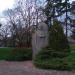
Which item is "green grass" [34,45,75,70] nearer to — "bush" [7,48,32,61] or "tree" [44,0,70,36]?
"bush" [7,48,32,61]

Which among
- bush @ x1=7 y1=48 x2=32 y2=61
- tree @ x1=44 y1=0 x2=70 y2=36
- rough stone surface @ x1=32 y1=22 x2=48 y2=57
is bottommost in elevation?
bush @ x1=7 y1=48 x2=32 y2=61

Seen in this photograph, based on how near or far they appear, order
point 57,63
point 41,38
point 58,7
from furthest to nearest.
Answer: point 58,7
point 41,38
point 57,63

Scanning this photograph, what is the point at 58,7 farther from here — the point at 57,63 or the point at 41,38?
the point at 57,63

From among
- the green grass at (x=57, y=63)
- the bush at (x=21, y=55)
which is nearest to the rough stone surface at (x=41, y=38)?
the green grass at (x=57, y=63)

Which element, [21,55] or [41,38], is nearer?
[41,38]

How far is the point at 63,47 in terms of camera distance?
17.4 m

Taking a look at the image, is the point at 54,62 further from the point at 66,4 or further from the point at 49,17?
the point at 66,4

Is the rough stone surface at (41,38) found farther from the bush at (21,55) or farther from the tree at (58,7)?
the tree at (58,7)

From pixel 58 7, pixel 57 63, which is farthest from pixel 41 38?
pixel 58 7

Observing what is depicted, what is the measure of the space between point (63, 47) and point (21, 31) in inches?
722

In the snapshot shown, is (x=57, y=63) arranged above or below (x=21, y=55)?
above

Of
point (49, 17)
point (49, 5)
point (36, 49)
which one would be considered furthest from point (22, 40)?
point (36, 49)

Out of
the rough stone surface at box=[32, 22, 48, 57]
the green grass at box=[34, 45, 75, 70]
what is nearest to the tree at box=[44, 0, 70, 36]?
the rough stone surface at box=[32, 22, 48, 57]

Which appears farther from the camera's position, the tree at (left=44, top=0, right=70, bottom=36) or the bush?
the tree at (left=44, top=0, right=70, bottom=36)
